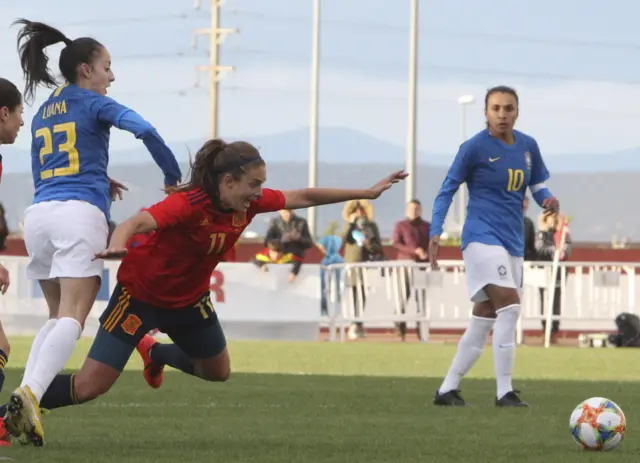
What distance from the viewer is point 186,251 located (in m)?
7.71

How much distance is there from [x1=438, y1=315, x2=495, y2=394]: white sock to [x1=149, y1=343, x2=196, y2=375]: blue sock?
274 centimetres

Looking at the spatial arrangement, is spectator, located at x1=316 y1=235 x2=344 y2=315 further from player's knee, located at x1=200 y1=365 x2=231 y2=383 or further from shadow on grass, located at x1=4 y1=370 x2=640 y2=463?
player's knee, located at x1=200 y1=365 x2=231 y2=383

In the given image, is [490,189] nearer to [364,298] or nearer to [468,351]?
[468,351]

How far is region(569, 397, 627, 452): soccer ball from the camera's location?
7.89m

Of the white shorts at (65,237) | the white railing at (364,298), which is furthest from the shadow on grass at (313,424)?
the white railing at (364,298)

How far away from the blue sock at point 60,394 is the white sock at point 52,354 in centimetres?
14

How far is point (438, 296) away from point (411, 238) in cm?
102

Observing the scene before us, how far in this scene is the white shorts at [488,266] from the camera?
1065 centimetres

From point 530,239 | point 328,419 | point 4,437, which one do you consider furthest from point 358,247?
point 4,437

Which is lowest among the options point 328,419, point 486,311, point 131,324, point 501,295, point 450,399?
point 450,399

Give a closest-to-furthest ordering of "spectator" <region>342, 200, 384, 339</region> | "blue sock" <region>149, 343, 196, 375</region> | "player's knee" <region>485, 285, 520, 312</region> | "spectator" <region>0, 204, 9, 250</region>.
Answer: "blue sock" <region>149, 343, 196, 375</region> → "spectator" <region>0, 204, 9, 250</region> → "player's knee" <region>485, 285, 520, 312</region> → "spectator" <region>342, 200, 384, 339</region>

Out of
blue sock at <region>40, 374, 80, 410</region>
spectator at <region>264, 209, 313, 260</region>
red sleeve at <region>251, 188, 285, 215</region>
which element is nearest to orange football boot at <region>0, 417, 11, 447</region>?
blue sock at <region>40, 374, 80, 410</region>

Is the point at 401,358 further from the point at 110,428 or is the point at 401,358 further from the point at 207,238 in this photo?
the point at 207,238

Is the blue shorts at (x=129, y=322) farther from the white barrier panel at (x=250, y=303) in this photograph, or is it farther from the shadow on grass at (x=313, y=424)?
the white barrier panel at (x=250, y=303)
